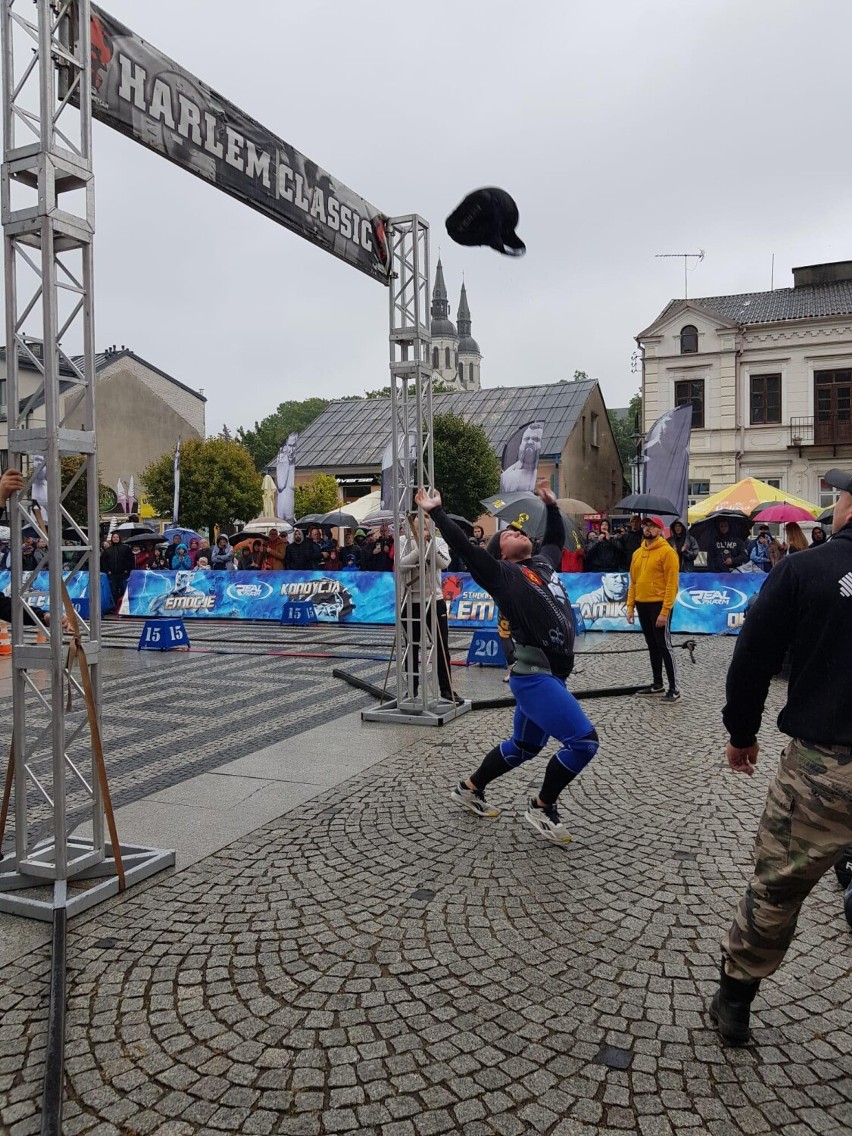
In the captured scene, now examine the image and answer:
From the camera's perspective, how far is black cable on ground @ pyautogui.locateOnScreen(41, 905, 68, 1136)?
8.64 ft

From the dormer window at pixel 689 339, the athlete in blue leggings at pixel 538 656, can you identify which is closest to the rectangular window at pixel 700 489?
the dormer window at pixel 689 339

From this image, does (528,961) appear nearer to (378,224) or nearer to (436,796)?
(436,796)

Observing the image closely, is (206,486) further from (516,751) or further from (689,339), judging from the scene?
(516,751)

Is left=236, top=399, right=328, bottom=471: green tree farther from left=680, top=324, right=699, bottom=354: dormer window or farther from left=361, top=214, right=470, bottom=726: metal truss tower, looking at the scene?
left=361, top=214, right=470, bottom=726: metal truss tower

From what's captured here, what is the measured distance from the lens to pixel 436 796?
5852mm

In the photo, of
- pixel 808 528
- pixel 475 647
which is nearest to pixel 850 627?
pixel 475 647

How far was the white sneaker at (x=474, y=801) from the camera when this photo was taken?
5.39 metres

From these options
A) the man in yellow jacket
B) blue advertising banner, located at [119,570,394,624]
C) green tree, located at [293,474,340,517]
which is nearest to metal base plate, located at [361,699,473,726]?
the man in yellow jacket

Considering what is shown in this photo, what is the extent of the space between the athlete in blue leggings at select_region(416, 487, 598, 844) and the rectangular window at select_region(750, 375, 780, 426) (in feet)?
104

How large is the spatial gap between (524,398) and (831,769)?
4470 centimetres

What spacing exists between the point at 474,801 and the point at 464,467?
32443mm

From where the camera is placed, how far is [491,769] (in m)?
5.33

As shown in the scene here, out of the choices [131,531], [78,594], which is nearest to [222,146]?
[78,594]

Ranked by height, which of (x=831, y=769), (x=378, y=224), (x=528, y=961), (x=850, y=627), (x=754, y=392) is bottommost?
(x=528, y=961)
